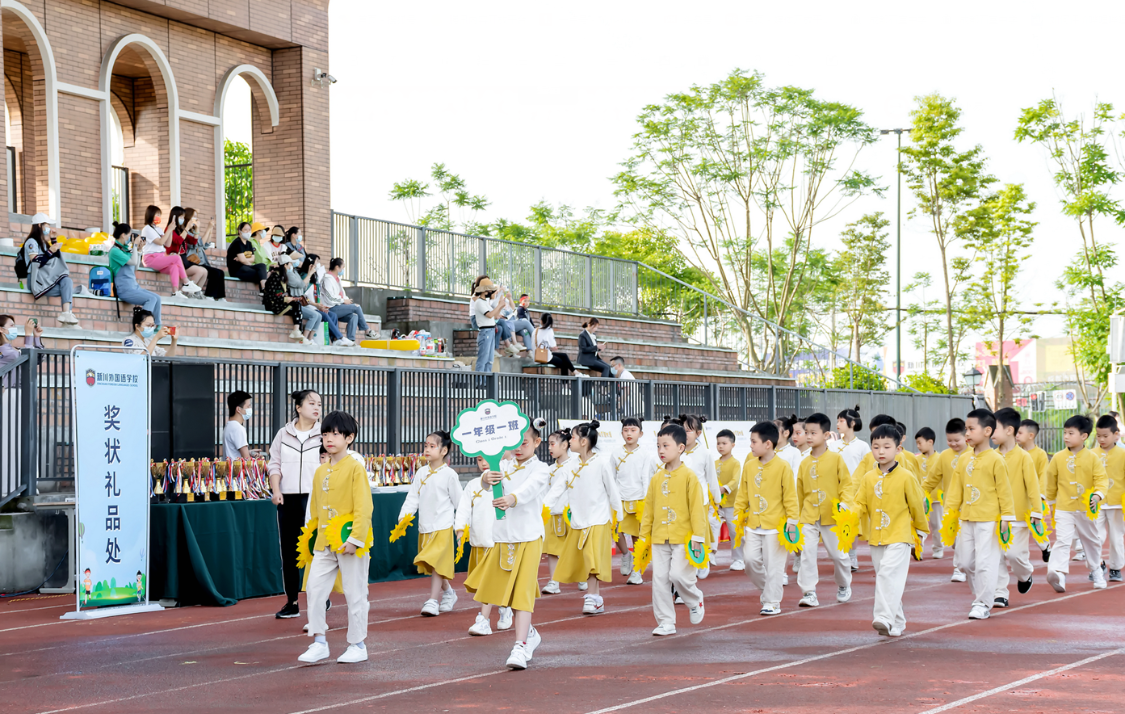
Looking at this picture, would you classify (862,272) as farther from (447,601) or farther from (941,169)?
(447,601)

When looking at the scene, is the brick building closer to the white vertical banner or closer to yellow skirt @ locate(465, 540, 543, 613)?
the white vertical banner

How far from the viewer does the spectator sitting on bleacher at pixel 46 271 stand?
16.9m

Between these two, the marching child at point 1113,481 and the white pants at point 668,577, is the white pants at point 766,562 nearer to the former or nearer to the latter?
the white pants at point 668,577

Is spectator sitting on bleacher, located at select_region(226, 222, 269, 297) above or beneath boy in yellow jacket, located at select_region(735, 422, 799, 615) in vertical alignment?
above

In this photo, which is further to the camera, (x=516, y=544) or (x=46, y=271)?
(x=46, y=271)

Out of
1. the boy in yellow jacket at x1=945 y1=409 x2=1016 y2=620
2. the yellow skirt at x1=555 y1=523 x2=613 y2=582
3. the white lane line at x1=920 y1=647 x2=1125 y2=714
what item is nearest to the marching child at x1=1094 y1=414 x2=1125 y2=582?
the boy in yellow jacket at x1=945 y1=409 x2=1016 y2=620

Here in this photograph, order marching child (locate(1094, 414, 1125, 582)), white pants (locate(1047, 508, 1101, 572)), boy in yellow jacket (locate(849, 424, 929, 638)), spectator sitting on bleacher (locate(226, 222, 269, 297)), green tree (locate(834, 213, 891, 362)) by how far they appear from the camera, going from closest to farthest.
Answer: boy in yellow jacket (locate(849, 424, 929, 638)) → white pants (locate(1047, 508, 1101, 572)) → marching child (locate(1094, 414, 1125, 582)) → spectator sitting on bleacher (locate(226, 222, 269, 297)) → green tree (locate(834, 213, 891, 362))

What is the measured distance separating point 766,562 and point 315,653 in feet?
14.8

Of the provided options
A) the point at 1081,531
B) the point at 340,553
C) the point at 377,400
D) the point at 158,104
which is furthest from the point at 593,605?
the point at 158,104

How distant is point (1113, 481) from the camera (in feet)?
48.4

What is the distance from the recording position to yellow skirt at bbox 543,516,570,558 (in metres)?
12.8

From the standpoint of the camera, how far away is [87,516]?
463 inches

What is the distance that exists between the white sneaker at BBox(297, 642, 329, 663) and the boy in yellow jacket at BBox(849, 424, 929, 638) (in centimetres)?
423

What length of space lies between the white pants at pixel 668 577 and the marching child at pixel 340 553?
2483mm
